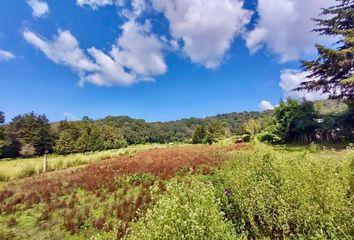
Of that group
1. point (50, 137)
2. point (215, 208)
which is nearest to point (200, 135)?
point (50, 137)

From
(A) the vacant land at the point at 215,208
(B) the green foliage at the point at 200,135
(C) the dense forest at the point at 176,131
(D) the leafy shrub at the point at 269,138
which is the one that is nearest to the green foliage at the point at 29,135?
(C) the dense forest at the point at 176,131

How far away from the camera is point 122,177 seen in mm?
12953

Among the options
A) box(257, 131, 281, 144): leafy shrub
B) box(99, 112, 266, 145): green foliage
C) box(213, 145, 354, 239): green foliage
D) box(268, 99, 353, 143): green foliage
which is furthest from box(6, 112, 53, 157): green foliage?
box(213, 145, 354, 239): green foliage

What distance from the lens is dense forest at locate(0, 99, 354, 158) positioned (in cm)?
2533

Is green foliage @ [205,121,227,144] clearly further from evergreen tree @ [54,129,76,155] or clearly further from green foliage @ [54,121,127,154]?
evergreen tree @ [54,129,76,155]

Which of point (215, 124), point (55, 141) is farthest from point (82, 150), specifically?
point (215, 124)

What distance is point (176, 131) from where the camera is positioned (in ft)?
376

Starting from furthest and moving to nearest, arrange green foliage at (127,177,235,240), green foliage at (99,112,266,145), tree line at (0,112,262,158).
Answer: green foliage at (99,112,266,145) → tree line at (0,112,262,158) → green foliage at (127,177,235,240)

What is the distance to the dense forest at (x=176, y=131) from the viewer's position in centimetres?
2533

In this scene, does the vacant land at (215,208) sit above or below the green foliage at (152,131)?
below

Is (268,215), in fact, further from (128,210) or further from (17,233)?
(17,233)

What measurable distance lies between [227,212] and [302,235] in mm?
1755

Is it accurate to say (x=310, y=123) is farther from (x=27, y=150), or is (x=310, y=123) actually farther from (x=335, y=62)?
(x=27, y=150)

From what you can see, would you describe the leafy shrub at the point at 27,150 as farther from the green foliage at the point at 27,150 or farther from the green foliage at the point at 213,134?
the green foliage at the point at 213,134
